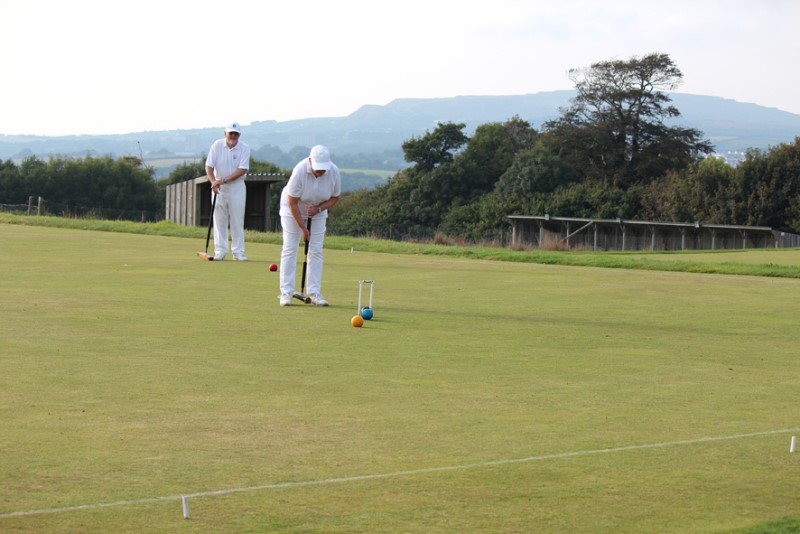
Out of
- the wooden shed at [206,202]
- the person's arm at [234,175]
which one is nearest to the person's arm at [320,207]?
the person's arm at [234,175]

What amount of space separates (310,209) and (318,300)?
109cm

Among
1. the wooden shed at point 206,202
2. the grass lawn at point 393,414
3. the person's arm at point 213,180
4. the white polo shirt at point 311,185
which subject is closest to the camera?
the grass lawn at point 393,414

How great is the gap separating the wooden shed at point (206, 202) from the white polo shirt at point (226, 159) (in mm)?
17010

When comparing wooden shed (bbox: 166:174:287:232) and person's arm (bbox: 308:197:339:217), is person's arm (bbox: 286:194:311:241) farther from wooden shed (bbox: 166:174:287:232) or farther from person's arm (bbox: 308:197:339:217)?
wooden shed (bbox: 166:174:287:232)

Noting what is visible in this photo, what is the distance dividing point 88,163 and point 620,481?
10378 centimetres

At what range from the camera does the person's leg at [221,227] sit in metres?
19.5

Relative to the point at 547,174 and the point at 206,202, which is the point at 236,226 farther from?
the point at 547,174

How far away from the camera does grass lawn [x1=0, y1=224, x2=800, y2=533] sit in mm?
5301

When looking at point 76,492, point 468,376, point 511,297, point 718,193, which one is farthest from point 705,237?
point 76,492

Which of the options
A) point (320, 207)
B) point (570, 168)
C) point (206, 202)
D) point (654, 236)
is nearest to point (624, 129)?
point (570, 168)

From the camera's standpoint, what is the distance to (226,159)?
1984cm

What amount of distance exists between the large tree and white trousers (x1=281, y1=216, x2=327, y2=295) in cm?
7587

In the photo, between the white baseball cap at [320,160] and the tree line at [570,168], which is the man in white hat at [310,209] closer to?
the white baseball cap at [320,160]

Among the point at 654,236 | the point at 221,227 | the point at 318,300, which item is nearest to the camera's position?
the point at 318,300
